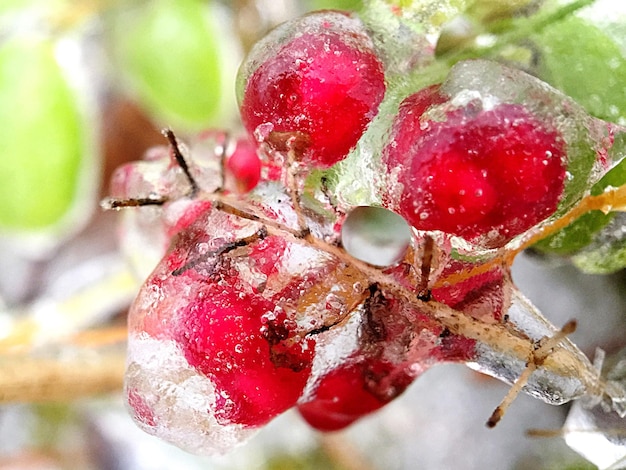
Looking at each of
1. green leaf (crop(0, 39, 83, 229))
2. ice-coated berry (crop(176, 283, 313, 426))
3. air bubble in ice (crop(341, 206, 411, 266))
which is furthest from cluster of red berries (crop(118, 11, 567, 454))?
green leaf (crop(0, 39, 83, 229))

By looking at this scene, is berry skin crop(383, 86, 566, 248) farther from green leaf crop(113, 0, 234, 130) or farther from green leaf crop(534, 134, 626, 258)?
green leaf crop(113, 0, 234, 130)

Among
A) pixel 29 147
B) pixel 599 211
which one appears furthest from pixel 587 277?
pixel 29 147

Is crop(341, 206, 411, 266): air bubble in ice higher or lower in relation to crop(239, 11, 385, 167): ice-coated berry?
lower

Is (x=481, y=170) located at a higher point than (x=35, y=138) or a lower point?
higher

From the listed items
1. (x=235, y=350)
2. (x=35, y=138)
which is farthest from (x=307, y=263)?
(x=35, y=138)

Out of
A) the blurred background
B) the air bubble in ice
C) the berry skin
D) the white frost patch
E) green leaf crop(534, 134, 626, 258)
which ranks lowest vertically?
the blurred background

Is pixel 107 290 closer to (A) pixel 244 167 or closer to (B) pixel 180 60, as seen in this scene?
(B) pixel 180 60

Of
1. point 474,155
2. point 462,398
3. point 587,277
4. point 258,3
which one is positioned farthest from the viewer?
point 258,3

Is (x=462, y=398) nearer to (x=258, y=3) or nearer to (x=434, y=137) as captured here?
(x=434, y=137)
